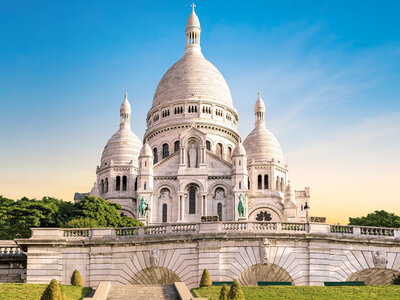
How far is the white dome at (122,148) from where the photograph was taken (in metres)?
Answer: 110

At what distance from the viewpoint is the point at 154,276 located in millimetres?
36250

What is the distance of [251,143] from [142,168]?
20.2m

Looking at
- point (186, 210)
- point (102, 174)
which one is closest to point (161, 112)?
point (102, 174)

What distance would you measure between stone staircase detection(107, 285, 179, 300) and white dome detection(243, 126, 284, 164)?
78458mm

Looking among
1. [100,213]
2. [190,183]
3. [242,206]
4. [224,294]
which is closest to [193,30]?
[190,183]

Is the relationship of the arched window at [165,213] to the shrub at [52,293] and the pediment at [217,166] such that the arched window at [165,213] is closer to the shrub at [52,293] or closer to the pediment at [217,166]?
the pediment at [217,166]

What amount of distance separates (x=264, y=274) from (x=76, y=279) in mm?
9213

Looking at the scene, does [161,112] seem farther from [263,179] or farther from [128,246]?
[128,246]

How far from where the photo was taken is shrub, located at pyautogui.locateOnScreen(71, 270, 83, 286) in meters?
34.6

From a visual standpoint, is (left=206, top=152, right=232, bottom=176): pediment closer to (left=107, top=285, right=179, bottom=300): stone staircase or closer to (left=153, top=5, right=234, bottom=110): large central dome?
(left=153, top=5, right=234, bottom=110): large central dome

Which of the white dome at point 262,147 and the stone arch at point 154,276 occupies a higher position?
the white dome at point 262,147

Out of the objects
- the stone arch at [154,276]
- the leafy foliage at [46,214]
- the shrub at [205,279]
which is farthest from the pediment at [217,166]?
the shrub at [205,279]

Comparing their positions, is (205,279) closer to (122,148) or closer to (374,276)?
(374,276)

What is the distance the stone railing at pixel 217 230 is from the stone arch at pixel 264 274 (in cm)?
176
